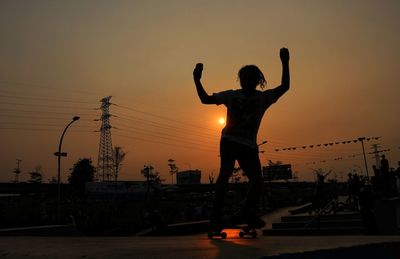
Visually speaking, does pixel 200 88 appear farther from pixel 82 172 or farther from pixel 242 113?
pixel 82 172

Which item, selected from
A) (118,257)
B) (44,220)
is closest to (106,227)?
(44,220)

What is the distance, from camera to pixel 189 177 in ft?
372

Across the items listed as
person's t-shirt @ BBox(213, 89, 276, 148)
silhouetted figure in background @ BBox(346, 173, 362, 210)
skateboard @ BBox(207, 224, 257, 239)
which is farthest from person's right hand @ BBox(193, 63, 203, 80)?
silhouetted figure in background @ BBox(346, 173, 362, 210)

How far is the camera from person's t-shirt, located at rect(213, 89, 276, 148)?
4863 millimetres

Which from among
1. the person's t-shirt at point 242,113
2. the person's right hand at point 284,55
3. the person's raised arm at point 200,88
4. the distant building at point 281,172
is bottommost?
the person's t-shirt at point 242,113

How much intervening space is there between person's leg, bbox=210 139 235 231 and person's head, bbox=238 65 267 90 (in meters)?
0.70

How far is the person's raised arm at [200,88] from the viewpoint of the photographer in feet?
16.3

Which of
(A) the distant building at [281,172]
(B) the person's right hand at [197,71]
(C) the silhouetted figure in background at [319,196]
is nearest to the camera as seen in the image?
(B) the person's right hand at [197,71]

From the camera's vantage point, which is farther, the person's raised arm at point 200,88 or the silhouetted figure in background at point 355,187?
the silhouetted figure in background at point 355,187

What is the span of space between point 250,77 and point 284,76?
41 centimetres

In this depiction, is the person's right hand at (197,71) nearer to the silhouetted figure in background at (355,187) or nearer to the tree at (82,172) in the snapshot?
the silhouetted figure in background at (355,187)

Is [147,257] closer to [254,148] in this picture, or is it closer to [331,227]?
[254,148]

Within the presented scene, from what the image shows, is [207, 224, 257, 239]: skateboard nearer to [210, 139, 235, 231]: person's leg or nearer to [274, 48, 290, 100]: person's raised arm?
[210, 139, 235, 231]: person's leg

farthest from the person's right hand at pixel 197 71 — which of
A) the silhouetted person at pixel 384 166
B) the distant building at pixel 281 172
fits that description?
the distant building at pixel 281 172
